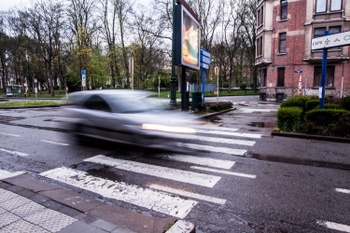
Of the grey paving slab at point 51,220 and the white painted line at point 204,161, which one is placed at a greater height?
the grey paving slab at point 51,220

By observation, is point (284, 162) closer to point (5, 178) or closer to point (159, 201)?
point (159, 201)

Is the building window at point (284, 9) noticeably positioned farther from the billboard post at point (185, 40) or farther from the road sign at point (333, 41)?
the road sign at point (333, 41)

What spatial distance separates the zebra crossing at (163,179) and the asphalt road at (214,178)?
0.02 meters

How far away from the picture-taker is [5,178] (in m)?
4.56

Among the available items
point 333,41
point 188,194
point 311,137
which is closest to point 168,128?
point 188,194

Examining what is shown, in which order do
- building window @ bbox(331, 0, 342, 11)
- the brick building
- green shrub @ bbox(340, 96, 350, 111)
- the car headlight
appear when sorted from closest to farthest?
the car headlight < green shrub @ bbox(340, 96, 350, 111) < building window @ bbox(331, 0, 342, 11) < the brick building

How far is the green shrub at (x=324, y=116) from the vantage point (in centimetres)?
912

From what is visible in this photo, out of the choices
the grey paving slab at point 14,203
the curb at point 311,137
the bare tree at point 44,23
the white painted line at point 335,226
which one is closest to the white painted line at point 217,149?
the curb at point 311,137

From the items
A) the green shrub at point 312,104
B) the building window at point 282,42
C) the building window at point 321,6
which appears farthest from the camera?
the building window at point 282,42

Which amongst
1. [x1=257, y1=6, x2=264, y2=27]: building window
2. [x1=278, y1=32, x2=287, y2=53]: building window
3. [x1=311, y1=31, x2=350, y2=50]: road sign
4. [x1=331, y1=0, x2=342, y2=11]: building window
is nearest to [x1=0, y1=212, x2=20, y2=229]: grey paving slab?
[x1=311, y1=31, x2=350, y2=50]: road sign

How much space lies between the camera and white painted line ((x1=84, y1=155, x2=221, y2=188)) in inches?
193

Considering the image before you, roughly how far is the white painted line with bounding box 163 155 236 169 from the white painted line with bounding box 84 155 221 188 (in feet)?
2.36

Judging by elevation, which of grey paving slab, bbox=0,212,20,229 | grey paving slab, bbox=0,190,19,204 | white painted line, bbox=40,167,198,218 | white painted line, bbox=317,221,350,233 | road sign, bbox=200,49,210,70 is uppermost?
road sign, bbox=200,49,210,70

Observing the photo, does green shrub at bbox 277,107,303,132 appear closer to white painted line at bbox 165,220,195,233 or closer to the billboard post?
the billboard post
